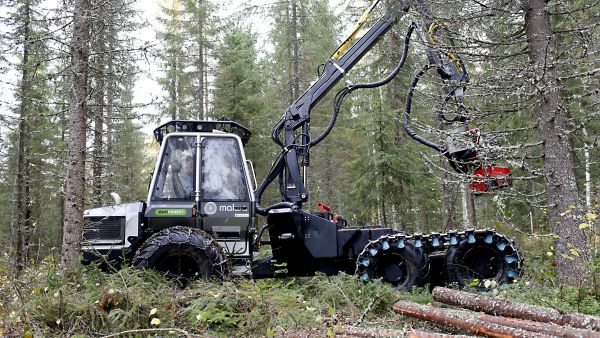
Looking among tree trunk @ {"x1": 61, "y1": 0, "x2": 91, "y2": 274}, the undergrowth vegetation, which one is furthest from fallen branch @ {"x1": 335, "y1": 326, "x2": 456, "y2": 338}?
tree trunk @ {"x1": 61, "y1": 0, "x2": 91, "y2": 274}

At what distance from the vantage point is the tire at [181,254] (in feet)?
21.7

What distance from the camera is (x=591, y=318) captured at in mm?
4070

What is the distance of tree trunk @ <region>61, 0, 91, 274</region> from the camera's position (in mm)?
Answer: 6953

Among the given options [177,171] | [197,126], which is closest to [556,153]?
[197,126]

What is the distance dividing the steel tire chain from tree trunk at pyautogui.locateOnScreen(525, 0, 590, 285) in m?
0.72

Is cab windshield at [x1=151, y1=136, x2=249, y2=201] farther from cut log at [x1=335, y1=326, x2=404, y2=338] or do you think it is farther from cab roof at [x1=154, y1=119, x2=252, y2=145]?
cut log at [x1=335, y1=326, x2=404, y2=338]

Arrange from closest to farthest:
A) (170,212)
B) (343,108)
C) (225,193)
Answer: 1. (170,212)
2. (225,193)
3. (343,108)

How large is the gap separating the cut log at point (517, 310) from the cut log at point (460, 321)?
314 millimetres

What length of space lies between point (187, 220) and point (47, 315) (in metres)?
2.62

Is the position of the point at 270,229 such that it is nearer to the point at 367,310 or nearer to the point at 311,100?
the point at 311,100

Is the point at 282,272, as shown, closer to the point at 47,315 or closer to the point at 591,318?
the point at 47,315

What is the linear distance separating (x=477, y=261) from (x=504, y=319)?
126 inches

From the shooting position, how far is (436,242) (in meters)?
7.32

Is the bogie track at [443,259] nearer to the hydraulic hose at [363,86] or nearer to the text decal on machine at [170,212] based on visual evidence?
the hydraulic hose at [363,86]
